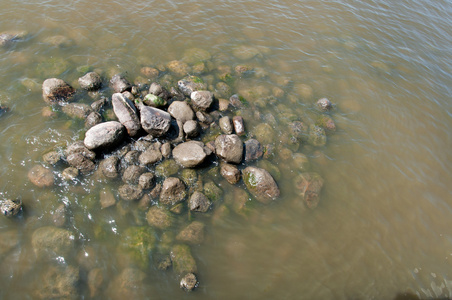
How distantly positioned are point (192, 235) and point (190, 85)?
6552mm

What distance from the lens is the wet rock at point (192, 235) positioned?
7.38m

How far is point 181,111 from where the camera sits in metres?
9.97

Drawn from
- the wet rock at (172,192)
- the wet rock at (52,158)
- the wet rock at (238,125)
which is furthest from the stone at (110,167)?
the wet rock at (238,125)

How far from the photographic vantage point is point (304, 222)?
8.26 meters

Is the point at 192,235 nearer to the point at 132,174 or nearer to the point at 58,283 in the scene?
the point at 132,174

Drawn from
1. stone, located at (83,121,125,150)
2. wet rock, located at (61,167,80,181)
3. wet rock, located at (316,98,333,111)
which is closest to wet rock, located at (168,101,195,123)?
stone, located at (83,121,125,150)

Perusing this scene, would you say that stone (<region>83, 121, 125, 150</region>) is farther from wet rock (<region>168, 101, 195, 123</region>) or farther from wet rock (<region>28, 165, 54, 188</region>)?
wet rock (<region>168, 101, 195, 123</region>)

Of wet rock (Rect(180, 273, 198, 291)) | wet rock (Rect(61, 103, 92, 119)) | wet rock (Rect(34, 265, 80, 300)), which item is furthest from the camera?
wet rock (Rect(61, 103, 92, 119))

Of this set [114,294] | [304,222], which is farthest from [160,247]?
[304,222]

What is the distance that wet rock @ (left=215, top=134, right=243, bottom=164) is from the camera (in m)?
9.01

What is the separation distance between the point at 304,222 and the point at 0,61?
1429cm

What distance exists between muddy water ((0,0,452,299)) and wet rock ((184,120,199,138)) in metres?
2.07

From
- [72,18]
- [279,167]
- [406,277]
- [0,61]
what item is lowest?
[406,277]

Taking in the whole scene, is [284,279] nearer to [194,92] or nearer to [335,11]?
[194,92]
